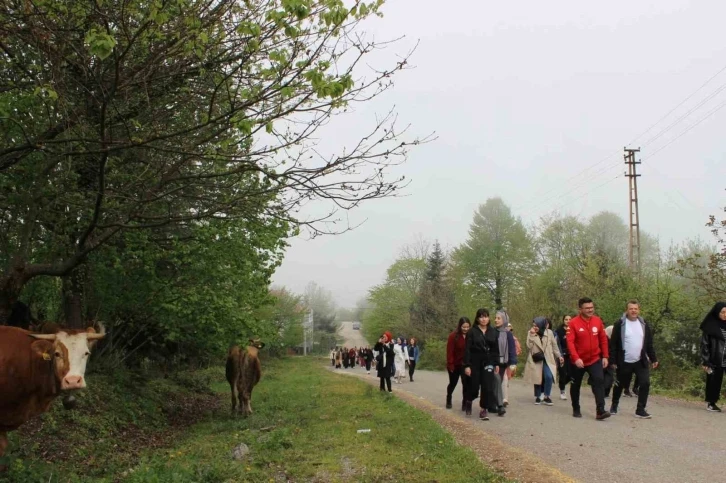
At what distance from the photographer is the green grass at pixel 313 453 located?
668 centimetres

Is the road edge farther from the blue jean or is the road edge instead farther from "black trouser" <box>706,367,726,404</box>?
"black trouser" <box>706,367,726,404</box>

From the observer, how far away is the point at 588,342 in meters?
9.85

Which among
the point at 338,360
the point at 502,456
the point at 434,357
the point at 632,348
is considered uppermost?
the point at 632,348

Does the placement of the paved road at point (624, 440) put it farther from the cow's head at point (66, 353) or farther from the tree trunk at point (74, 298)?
the tree trunk at point (74, 298)

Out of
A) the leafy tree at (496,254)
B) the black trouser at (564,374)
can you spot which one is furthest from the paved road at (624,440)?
the leafy tree at (496,254)

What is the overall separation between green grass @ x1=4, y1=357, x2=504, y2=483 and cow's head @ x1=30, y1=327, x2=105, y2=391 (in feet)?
4.13

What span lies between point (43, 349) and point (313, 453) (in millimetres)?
3852

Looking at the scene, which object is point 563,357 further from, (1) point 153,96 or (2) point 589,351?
(1) point 153,96

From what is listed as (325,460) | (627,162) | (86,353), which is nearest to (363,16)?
(86,353)

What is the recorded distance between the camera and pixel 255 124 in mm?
5980

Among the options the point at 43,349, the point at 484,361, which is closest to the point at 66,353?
the point at 43,349

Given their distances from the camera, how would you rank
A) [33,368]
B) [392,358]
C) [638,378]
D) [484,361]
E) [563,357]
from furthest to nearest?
1. [392,358]
2. [563,357]
3. [484,361]
4. [638,378]
5. [33,368]

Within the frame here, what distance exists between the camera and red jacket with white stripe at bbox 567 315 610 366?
980cm

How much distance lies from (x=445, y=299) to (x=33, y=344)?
4446 centimetres
